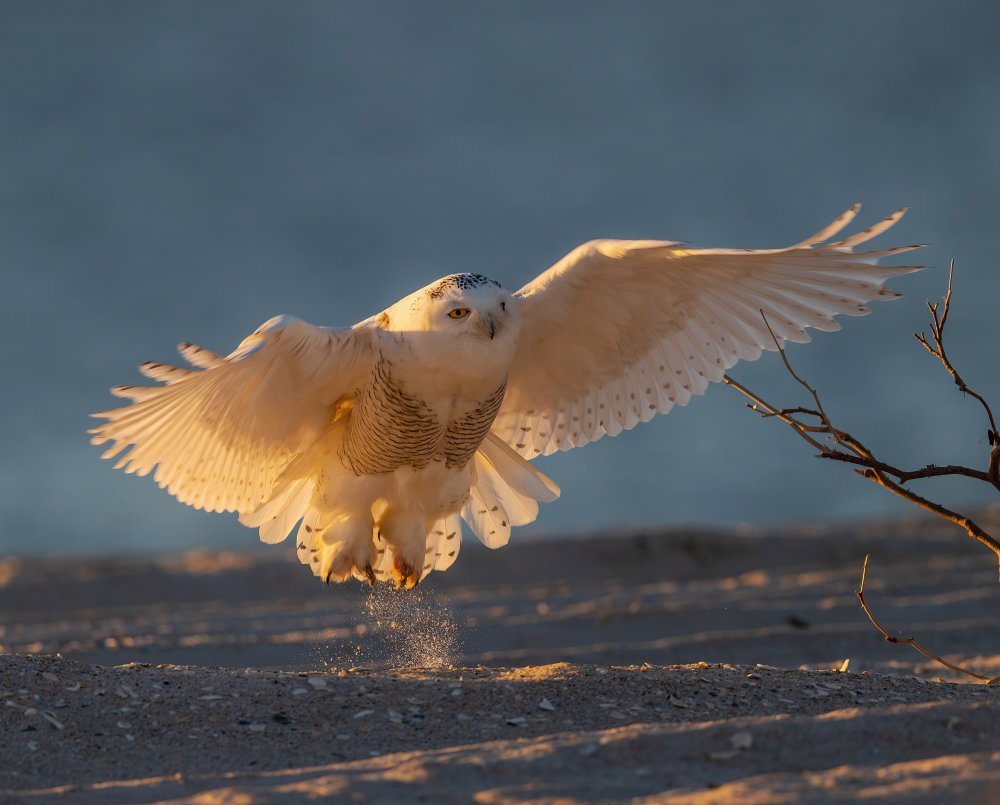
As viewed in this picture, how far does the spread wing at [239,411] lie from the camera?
5.72m

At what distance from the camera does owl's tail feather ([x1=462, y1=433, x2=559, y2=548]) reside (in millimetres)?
7188

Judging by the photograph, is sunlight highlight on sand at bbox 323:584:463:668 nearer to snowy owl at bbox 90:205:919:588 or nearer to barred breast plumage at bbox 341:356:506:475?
snowy owl at bbox 90:205:919:588

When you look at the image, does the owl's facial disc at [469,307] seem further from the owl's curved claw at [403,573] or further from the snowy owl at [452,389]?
the owl's curved claw at [403,573]

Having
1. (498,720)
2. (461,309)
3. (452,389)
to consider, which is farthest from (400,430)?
(498,720)

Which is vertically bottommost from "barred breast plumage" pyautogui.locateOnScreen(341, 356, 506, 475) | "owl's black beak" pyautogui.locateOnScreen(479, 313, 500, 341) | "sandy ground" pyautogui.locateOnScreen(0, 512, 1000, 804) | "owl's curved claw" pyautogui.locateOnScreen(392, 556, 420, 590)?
"sandy ground" pyautogui.locateOnScreen(0, 512, 1000, 804)

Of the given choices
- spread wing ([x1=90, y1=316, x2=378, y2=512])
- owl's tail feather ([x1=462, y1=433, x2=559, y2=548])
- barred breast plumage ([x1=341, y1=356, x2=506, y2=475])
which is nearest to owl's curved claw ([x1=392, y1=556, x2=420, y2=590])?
barred breast plumage ([x1=341, y1=356, x2=506, y2=475])

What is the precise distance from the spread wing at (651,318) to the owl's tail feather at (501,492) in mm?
331

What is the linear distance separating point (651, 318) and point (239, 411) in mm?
2334

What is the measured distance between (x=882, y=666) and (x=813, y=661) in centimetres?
127

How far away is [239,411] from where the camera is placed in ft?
20.5

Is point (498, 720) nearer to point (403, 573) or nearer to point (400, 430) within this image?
point (400, 430)

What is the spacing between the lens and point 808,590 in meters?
13.3

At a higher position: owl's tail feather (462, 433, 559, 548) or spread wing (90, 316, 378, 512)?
spread wing (90, 316, 378, 512)

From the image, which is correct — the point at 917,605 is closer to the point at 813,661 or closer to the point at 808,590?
the point at 808,590
